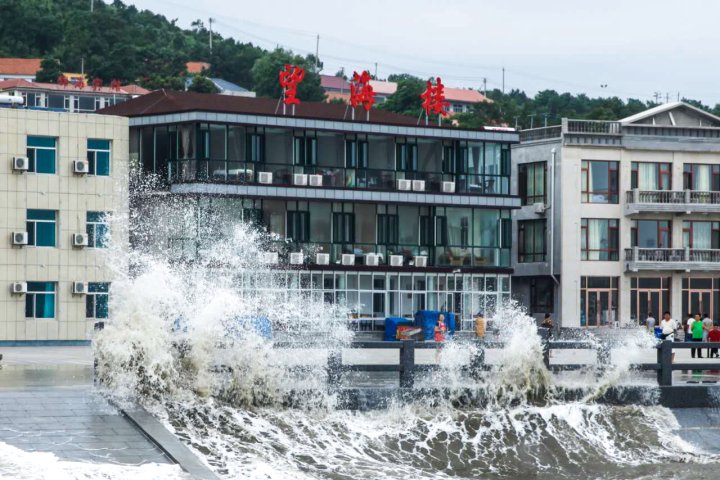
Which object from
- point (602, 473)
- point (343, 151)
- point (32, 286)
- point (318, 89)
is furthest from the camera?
point (318, 89)

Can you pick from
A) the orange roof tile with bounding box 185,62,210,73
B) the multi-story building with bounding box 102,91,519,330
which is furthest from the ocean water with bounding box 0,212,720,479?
the orange roof tile with bounding box 185,62,210,73

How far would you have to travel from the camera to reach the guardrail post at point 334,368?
22625 mm

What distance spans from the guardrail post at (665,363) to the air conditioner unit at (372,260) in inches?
1157

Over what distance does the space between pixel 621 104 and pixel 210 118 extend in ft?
239

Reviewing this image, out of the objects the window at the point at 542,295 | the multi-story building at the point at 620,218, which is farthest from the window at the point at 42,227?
the window at the point at 542,295

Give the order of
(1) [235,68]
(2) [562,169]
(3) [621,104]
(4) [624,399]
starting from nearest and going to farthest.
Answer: (4) [624,399]
(2) [562,169]
(3) [621,104]
(1) [235,68]

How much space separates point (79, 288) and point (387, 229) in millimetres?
13928

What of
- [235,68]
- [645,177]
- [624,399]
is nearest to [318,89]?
[235,68]

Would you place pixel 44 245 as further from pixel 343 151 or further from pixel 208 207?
pixel 343 151

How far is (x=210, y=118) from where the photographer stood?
5062 centimetres

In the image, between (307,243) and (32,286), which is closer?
(32,286)

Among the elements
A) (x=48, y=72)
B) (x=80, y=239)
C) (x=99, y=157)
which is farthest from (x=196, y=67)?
(x=80, y=239)

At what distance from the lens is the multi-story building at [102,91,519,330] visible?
50938 millimetres

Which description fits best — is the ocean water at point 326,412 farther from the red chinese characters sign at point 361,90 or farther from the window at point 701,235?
the window at point 701,235
